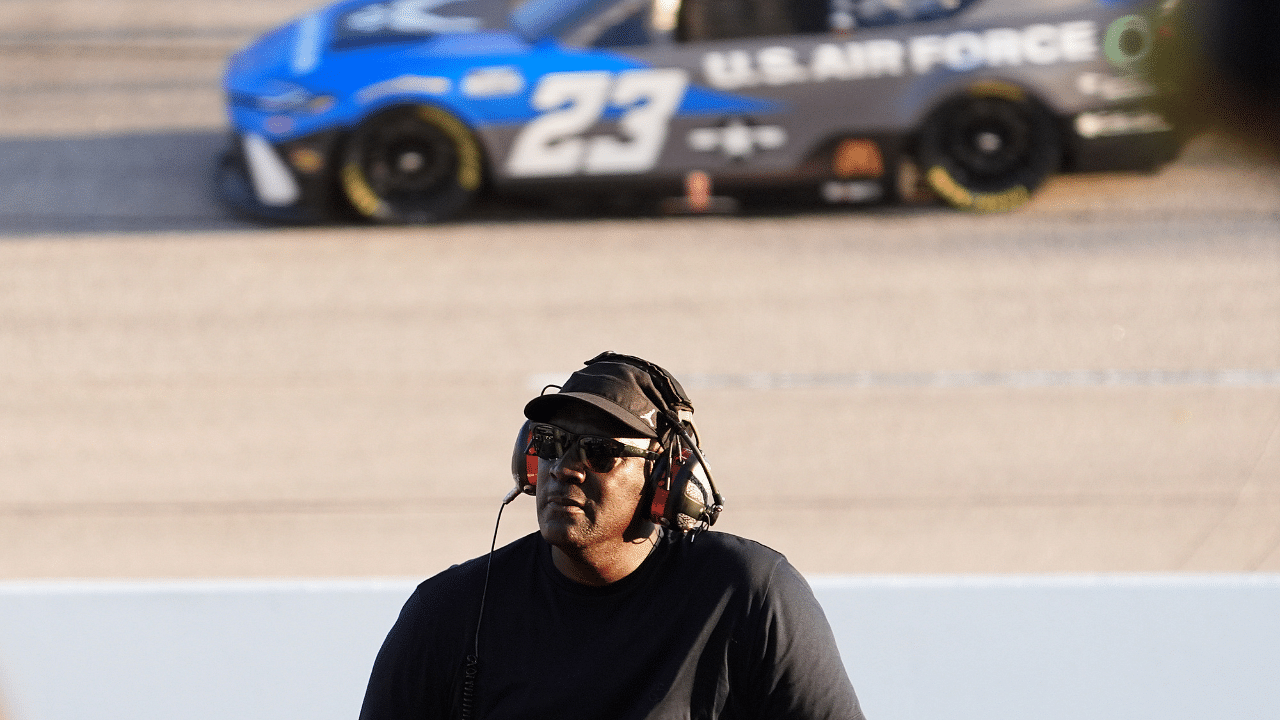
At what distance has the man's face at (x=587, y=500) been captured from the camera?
2.33 m

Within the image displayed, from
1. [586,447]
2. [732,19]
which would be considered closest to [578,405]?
[586,447]

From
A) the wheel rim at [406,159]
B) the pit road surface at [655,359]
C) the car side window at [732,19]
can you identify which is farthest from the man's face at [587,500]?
the wheel rim at [406,159]

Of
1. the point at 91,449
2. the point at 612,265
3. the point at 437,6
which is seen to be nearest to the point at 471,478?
the point at 91,449

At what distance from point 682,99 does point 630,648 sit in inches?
282

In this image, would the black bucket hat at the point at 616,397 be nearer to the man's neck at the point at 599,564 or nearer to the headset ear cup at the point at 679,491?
the headset ear cup at the point at 679,491

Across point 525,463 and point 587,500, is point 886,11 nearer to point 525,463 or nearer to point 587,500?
point 525,463

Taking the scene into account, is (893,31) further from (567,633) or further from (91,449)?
(567,633)

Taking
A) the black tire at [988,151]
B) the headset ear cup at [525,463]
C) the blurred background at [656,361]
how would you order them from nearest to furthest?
1. the headset ear cup at [525,463]
2. the blurred background at [656,361]
3. the black tire at [988,151]

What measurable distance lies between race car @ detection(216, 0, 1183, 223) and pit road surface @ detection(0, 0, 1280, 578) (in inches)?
16.2

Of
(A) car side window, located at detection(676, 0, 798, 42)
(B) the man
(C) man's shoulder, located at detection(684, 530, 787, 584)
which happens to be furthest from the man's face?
(A) car side window, located at detection(676, 0, 798, 42)

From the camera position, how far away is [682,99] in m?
9.10

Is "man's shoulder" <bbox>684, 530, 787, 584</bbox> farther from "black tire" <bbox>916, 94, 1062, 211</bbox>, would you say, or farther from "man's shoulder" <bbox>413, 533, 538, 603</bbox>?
"black tire" <bbox>916, 94, 1062, 211</bbox>

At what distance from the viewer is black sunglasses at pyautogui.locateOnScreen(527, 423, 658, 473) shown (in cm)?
238

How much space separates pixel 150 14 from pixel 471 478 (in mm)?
7785
